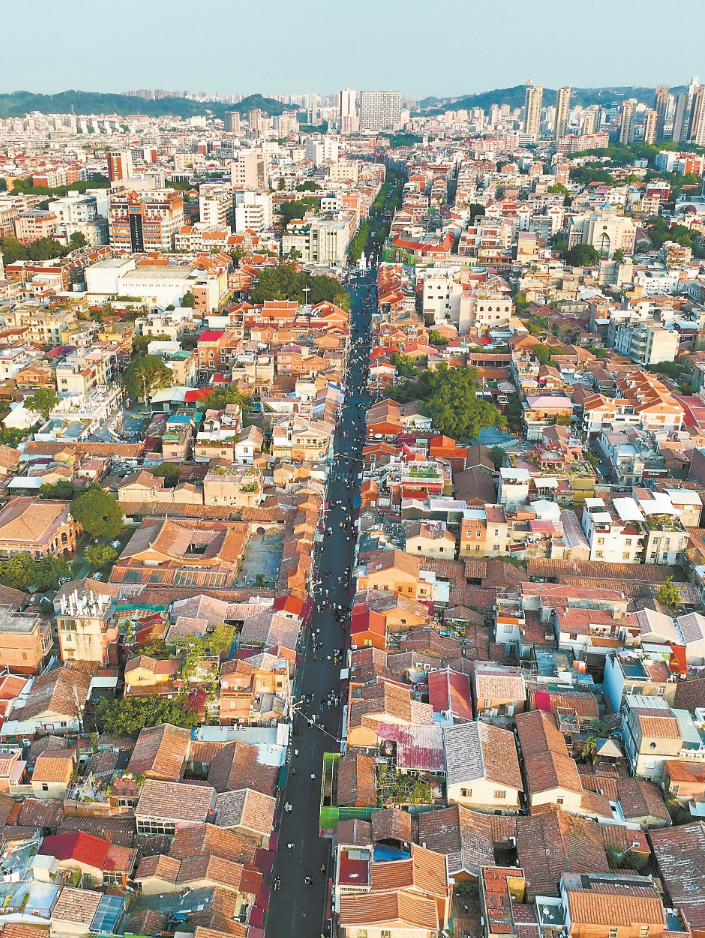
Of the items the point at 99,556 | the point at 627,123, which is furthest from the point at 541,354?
the point at 627,123

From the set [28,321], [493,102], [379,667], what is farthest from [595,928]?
[493,102]

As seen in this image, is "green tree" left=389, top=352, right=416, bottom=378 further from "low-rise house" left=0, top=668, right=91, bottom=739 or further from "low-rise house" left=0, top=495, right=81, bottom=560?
"low-rise house" left=0, top=668, right=91, bottom=739

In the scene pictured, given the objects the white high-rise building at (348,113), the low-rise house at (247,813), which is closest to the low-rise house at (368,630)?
the low-rise house at (247,813)

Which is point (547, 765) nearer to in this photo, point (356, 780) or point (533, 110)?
point (356, 780)

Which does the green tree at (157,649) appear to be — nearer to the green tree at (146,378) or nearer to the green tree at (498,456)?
the green tree at (498,456)

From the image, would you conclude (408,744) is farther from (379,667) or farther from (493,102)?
(493,102)
